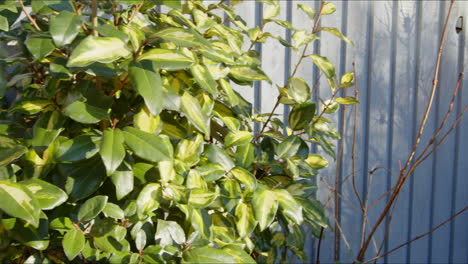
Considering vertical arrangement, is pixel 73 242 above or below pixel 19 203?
below

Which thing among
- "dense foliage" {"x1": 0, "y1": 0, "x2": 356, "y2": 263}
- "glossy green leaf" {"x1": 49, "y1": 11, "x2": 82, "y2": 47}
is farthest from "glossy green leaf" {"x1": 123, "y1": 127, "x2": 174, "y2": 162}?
"glossy green leaf" {"x1": 49, "y1": 11, "x2": 82, "y2": 47}

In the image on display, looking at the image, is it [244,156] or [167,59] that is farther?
[244,156]

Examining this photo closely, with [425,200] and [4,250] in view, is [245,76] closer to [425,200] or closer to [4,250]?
[4,250]

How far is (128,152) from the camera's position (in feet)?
3.97

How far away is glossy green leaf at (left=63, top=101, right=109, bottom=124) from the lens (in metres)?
1.13

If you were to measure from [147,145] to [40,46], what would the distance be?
11.7 inches

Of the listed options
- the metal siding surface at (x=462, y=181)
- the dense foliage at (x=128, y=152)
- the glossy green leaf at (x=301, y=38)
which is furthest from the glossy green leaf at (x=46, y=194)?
the metal siding surface at (x=462, y=181)

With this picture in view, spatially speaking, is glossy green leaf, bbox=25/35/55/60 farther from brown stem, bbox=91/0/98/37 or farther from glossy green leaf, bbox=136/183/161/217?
glossy green leaf, bbox=136/183/161/217

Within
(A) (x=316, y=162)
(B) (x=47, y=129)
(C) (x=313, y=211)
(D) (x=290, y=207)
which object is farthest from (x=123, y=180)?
(A) (x=316, y=162)

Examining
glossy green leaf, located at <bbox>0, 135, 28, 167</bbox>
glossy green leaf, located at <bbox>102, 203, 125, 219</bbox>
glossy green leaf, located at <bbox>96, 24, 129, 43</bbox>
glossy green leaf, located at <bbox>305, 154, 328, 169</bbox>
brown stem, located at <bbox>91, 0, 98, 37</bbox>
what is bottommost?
glossy green leaf, located at <bbox>305, 154, 328, 169</bbox>

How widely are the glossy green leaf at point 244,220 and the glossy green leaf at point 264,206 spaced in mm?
45

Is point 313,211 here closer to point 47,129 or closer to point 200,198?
point 200,198

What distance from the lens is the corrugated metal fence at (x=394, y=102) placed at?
99.2 inches

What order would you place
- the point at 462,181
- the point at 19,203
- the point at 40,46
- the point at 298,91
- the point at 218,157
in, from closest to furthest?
the point at 19,203 < the point at 40,46 < the point at 218,157 < the point at 298,91 < the point at 462,181
